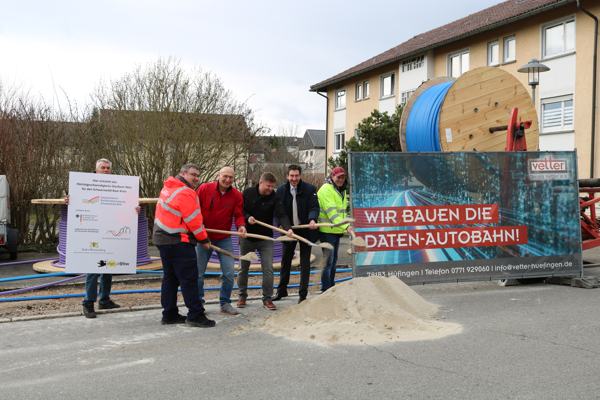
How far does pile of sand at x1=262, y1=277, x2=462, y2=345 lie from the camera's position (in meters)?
6.21

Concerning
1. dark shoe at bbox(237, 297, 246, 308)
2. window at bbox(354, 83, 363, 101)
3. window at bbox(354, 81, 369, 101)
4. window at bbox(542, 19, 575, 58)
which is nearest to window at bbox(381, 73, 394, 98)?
window at bbox(354, 81, 369, 101)

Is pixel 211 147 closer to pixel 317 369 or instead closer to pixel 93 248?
pixel 93 248

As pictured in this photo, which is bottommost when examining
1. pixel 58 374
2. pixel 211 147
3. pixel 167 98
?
pixel 58 374

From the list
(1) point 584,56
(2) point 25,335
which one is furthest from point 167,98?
(1) point 584,56

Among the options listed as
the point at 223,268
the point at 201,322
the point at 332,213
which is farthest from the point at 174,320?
the point at 332,213

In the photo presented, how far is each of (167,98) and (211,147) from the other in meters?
1.88

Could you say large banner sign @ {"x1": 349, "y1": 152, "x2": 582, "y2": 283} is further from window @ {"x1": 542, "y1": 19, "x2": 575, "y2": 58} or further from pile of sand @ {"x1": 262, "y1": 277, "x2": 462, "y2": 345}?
window @ {"x1": 542, "y1": 19, "x2": 575, "y2": 58}

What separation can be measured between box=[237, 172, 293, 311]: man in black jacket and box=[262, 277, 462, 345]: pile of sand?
2.61ft

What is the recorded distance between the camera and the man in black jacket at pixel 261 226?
25.9 feet

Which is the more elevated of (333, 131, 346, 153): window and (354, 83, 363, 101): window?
(354, 83, 363, 101): window

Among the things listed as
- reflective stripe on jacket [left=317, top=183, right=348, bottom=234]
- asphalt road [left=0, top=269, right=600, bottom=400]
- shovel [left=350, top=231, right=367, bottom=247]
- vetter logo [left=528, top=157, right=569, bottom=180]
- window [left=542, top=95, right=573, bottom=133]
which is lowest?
asphalt road [left=0, top=269, right=600, bottom=400]

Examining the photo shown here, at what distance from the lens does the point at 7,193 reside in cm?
1338

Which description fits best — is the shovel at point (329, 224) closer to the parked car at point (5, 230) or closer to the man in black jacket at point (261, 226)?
the man in black jacket at point (261, 226)

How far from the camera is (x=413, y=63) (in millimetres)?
32469
